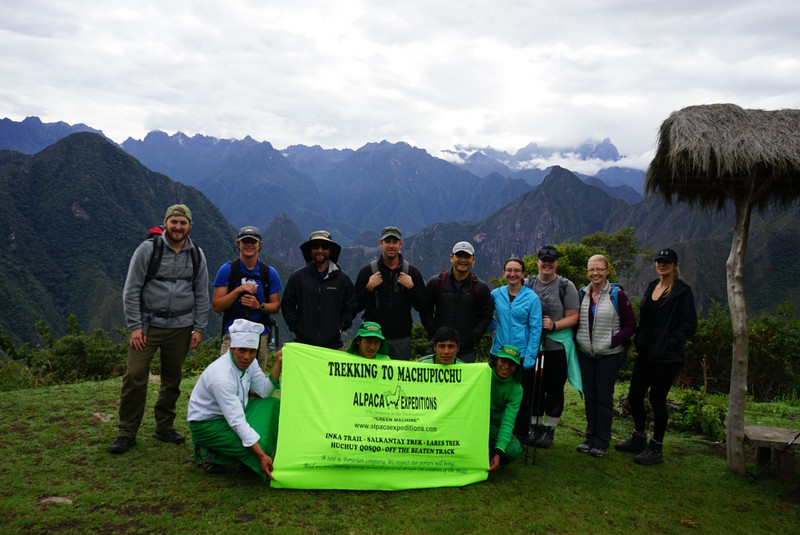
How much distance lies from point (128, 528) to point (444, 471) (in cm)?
278

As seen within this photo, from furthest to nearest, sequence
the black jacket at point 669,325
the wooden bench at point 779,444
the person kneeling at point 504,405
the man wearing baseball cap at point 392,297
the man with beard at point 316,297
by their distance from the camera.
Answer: the man wearing baseball cap at point 392,297 → the man with beard at point 316,297 → the black jacket at point 669,325 → the wooden bench at point 779,444 → the person kneeling at point 504,405

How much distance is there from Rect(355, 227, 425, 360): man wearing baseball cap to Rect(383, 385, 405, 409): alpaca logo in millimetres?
1046

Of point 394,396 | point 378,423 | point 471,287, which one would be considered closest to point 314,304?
point 394,396

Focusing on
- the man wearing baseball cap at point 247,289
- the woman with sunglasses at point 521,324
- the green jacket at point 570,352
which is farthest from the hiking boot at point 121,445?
the green jacket at point 570,352

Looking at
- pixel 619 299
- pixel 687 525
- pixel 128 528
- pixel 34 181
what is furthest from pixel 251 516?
pixel 34 181

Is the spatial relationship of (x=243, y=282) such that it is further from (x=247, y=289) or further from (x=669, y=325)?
(x=669, y=325)

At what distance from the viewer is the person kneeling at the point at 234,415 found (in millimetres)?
4473

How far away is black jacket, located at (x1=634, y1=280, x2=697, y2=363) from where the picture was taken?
5.34 m

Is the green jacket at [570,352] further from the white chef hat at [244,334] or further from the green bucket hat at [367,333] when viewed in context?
the white chef hat at [244,334]

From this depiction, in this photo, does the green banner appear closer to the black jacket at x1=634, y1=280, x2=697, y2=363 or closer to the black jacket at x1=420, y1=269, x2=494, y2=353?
the black jacket at x1=420, y1=269, x2=494, y2=353

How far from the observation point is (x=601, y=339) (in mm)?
5613

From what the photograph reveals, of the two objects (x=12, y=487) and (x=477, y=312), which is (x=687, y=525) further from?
(x=12, y=487)

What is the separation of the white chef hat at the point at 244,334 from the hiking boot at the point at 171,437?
189cm

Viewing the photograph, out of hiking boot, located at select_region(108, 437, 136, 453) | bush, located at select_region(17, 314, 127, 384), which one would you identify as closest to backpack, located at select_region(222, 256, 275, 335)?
hiking boot, located at select_region(108, 437, 136, 453)
